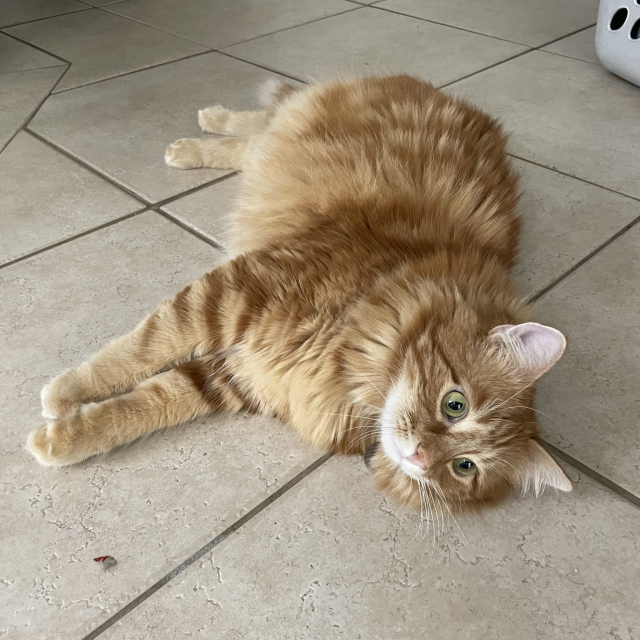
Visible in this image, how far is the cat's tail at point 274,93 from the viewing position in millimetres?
2148

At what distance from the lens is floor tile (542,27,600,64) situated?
3012mm

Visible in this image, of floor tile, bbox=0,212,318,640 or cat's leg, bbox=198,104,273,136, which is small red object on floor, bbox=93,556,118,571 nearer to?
floor tile, bbox=0,212,318,640

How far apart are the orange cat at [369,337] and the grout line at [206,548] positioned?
8 centimetres

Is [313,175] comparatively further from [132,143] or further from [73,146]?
[73,146]

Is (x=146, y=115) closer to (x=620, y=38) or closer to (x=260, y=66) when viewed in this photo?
(x=260, y=66)

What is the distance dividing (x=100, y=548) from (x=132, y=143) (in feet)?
5.12

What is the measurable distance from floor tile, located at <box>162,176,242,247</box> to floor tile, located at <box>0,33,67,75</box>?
1.45 m

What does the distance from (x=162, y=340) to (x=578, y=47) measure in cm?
289

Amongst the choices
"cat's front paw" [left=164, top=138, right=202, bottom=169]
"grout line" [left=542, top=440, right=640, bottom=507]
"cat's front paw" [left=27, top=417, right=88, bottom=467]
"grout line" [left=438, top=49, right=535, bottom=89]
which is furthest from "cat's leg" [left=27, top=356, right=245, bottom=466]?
"grout line" [left=438, top=49, right=535, bottom=89]

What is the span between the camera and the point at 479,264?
4.37 ft

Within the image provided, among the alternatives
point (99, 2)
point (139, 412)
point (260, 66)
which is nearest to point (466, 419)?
point (139, 412)

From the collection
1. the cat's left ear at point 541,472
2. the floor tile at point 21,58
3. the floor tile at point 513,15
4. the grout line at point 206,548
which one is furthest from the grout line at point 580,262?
the floor tile at point 21,58

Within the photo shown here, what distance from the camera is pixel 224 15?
349 cm

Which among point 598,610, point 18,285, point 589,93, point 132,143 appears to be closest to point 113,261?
point 18,285
